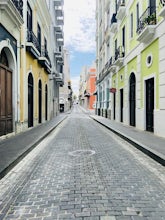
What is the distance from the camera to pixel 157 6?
1212 centimetres

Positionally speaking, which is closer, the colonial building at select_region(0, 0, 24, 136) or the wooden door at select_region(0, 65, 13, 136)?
the colonial building at select_region(0, 0, 24, 136)

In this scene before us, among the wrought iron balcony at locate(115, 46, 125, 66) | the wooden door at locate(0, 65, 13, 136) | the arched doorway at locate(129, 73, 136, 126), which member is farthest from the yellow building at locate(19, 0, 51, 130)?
the arched doorway at locate(129, 73, 136, 126)

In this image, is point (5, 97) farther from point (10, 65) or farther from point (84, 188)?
point (84, 188)

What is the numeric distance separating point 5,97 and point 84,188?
25.1 feet

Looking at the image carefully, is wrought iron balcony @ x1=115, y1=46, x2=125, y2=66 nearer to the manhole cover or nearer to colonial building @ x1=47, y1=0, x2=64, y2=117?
colonial building @ x1=47, y1=0, x2=64, y2=117

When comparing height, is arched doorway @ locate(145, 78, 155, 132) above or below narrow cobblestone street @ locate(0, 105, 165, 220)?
above

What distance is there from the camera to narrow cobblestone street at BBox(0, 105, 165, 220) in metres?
3.60

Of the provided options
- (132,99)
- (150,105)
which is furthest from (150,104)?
(132,99)

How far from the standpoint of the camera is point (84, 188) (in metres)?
4.64

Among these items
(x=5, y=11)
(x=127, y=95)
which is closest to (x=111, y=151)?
(x=5, y=11)

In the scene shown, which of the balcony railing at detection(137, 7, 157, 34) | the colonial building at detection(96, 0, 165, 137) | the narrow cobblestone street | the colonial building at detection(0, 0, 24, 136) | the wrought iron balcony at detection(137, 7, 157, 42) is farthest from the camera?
the balcony railing at detection(137, 7, 157, 34)

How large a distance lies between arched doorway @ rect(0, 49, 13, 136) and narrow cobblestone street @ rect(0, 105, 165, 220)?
152 inches

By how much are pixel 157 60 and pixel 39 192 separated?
980 centimetres

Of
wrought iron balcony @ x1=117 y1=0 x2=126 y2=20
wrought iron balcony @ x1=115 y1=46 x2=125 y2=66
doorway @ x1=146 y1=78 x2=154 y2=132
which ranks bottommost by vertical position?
doorway @ x1=146 y1=78 x2=154 y2=132
